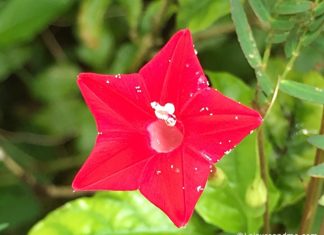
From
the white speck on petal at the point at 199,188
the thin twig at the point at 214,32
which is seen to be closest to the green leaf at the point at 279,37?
the white speck on petal at the point at 199,188

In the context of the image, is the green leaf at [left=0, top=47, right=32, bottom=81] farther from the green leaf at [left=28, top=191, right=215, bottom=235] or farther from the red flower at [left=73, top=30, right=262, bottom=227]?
the red flower at [left=73, top=30, right=262, bottom=227]

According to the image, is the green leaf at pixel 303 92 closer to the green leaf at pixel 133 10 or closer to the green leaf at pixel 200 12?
the green leaf at pixel 200 12

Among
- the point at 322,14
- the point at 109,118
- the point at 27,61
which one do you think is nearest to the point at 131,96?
the point at 109,118

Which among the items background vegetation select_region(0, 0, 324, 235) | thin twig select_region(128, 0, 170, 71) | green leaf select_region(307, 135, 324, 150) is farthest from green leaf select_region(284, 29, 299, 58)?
thin twig select_region(128, 0, 170, 71)

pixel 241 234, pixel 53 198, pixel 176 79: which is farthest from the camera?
pixel 53 198

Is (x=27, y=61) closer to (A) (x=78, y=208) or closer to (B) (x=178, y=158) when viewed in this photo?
(A) (x=78, y=208)
